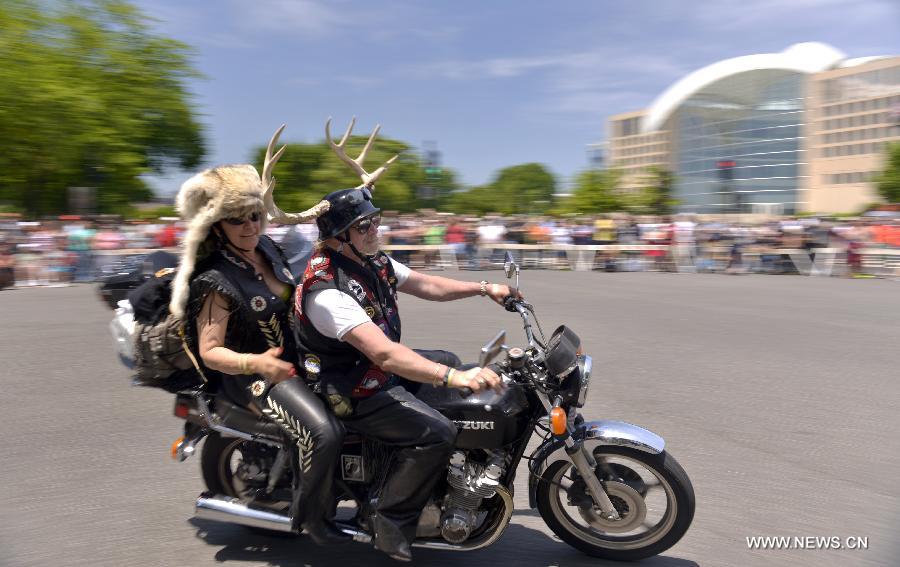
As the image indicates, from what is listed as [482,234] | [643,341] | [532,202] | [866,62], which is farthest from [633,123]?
[643,341]

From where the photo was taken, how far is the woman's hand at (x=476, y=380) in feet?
9.87

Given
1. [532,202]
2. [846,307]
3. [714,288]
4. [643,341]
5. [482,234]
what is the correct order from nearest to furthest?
[643,341], [846,307], [714,288], [482,234], [532,202]

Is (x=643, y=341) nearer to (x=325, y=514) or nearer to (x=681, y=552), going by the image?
(x=681, y=552)

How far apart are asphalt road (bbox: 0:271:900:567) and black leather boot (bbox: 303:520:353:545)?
22 cm

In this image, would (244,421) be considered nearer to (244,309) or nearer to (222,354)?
(222,354)

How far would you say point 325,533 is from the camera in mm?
3396

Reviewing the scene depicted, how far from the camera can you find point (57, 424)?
5.87 metres

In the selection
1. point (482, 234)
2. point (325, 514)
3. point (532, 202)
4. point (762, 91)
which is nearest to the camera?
point (325, 514)

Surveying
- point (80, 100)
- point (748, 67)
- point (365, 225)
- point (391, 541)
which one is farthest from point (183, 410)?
point (748, 67)

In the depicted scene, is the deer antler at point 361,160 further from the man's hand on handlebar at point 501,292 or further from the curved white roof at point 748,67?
the curved white roof at point 748,67

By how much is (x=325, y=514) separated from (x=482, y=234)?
63.7 ft

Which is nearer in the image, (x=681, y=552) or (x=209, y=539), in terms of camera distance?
(x=681, y=552)

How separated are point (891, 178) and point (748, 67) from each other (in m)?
28.0

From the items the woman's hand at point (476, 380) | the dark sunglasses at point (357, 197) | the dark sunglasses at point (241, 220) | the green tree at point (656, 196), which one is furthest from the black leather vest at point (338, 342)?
the green tree at point (656, 196)
